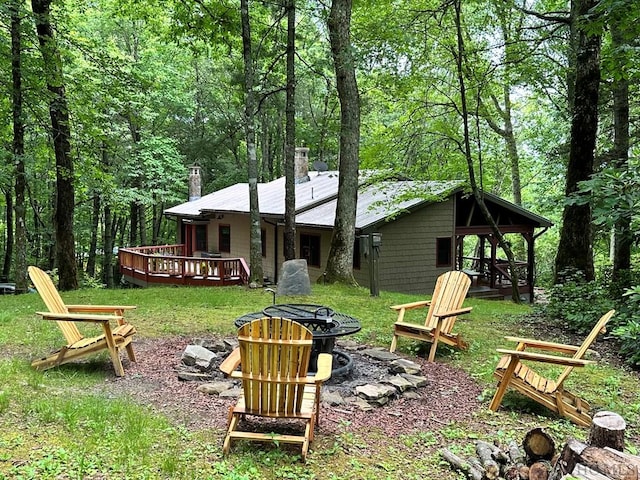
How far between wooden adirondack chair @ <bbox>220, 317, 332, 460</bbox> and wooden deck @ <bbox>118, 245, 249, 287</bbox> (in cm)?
1199

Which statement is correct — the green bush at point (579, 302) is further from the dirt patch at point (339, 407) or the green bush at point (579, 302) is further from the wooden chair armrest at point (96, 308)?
the wooden chair armrest at point (96, 308)

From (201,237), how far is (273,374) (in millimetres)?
19573

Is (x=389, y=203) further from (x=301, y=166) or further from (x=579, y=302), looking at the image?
(x=301, y=166)

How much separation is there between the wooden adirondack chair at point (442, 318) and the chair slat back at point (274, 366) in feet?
8.62

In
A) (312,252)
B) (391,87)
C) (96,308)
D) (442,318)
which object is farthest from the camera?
(312,252)

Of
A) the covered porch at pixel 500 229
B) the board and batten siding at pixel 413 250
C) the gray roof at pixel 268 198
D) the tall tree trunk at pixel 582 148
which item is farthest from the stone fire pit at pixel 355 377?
the covered porch at pixel 500 229

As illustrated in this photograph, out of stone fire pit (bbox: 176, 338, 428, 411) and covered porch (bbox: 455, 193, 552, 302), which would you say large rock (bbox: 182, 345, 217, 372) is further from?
covered porch (bbox: 455, 193, 552, 302)

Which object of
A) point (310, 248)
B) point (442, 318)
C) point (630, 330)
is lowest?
point (630, 330)

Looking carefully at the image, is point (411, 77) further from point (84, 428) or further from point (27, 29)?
point (84, 428)

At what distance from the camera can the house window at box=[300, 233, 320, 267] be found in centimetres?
1641

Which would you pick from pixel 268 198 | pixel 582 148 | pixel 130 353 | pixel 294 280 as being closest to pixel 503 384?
pixel 130 353

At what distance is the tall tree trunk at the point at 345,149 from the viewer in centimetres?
1101

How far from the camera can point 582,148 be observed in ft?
29.2

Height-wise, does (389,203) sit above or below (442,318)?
above
